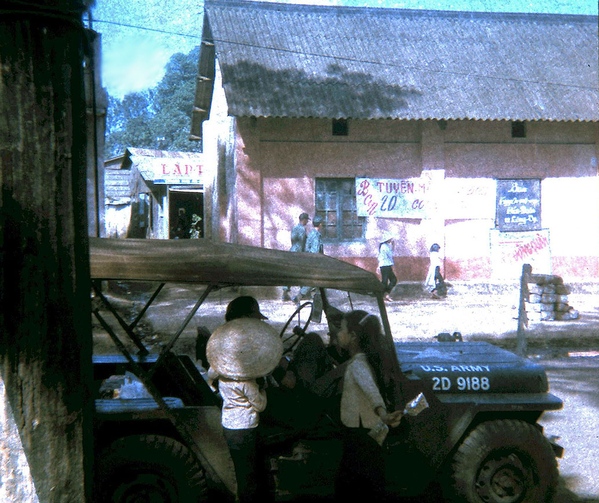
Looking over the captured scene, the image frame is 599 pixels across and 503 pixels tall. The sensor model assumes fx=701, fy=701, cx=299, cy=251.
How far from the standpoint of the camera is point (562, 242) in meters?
16.2

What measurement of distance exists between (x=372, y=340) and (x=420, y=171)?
1215 centimetres

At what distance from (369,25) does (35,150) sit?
666 inches

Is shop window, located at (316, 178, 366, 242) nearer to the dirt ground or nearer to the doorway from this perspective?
the dirt ground

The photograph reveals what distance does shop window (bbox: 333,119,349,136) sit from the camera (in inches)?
608

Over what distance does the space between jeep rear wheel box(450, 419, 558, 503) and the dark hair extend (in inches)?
24.1

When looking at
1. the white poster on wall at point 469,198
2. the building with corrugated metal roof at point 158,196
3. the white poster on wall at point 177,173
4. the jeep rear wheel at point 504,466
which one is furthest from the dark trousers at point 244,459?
the white poster on wall at point 177,173

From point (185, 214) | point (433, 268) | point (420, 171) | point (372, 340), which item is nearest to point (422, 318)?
point (433, 268)

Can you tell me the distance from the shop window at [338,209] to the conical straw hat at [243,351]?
11.9 metres

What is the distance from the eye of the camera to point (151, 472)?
356cm

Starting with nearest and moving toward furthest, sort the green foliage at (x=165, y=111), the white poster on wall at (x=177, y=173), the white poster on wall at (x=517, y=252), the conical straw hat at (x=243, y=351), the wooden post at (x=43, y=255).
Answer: the wooden post at (x=43, y=255)
the conical straw hat at (x=243, y=351)
the white poster on wall at (x=517, y=252)
the white poster on wall at (x=177, y=173)
the green foliage at (x=165, y=111)

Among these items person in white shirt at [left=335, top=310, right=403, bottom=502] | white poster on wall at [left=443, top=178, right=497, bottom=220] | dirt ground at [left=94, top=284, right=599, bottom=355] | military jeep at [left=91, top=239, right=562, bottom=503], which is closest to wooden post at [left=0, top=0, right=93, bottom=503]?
military jeep at [left=91, top=239, right=562, bottom=503]

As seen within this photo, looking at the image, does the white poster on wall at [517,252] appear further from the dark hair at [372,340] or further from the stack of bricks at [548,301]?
the dark hair at [372,340]

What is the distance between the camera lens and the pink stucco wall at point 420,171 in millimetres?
15148

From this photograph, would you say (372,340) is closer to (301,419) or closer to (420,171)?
(301,419)
